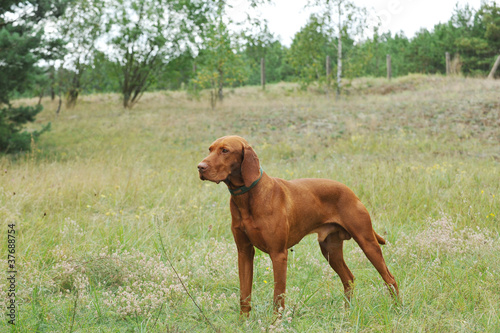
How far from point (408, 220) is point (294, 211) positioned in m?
3.13

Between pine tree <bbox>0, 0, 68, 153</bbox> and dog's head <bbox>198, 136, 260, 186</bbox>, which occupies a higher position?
pine tree <bbox>0, 0, 68, 153</bbox>

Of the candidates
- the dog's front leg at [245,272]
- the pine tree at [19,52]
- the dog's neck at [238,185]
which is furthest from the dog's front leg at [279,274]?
the pine tree at [19,52]

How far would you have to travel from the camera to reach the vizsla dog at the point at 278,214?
254 centimetres

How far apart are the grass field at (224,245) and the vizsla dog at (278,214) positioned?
0.99 ft

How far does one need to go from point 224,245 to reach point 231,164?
1.98 meters

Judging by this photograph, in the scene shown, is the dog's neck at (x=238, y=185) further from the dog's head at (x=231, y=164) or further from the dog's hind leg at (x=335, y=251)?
the dog's hind leg at (x=335, y=251)

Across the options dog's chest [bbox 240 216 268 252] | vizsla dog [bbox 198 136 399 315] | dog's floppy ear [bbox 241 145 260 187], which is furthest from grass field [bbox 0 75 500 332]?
dog's floppy ear [bbox 241 145 260 187]

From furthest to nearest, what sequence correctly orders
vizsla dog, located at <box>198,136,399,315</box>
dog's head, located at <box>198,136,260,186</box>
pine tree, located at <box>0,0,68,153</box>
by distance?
pine tree, located at <box>0,0,68,153</box>
vizsla dog, located at <box>198,136,399,315</box>
dog's head, located at <box>198,136,260,186</box>

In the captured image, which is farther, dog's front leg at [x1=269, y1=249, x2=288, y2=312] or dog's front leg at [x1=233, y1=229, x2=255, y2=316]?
dog's front leg at [x1=233, y1=229, x2=255, y2=316]

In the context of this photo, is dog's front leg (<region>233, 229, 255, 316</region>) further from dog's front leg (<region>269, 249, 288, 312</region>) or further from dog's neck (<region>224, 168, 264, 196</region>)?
dog's neck (<region>224, 168, 264, 196</region>)

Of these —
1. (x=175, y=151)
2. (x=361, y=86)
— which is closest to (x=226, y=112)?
(x=175, y=151)

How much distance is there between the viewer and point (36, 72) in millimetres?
10250

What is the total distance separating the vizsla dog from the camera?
8.32ft

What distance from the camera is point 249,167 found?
2.54m
